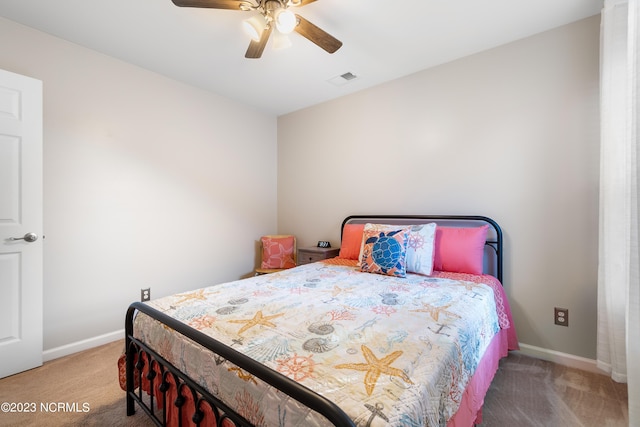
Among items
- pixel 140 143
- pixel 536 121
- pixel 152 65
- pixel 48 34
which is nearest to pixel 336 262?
pixel 536 121

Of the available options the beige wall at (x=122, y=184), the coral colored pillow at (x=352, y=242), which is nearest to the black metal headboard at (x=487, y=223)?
the coral colored pillow at (x=352, y=242)

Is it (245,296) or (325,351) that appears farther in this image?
(245,296)

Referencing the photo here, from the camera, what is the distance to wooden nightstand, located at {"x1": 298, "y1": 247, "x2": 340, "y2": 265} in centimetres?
328

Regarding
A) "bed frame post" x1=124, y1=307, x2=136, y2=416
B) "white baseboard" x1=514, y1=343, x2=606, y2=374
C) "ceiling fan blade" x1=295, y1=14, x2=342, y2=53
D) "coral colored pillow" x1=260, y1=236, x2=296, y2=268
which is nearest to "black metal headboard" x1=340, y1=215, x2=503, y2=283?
"white baseboard" x1=514, y1=343, x2=606, y2=374

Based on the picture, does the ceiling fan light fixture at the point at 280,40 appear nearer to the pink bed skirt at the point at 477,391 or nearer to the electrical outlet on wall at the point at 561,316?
the pink bed skirt at the point at 477,391

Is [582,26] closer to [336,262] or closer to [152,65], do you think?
[336,262]

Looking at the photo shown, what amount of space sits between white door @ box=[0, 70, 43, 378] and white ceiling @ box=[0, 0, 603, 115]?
66cm

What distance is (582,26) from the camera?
2.12 metres

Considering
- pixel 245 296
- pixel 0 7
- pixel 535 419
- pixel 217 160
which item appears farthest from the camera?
pixel 217 160

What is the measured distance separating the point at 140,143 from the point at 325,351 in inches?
109

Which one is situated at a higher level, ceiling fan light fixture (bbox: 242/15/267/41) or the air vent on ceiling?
the air vent on ceiling

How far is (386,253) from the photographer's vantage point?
7.70ft

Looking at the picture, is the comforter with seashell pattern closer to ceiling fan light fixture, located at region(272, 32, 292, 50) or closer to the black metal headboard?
the black metal headboard

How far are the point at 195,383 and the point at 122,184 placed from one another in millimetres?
2281
